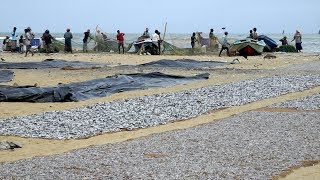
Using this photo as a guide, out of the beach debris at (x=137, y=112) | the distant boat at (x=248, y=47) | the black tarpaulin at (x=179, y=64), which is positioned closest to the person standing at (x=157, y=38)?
the distant boat at (x=248, y=47)

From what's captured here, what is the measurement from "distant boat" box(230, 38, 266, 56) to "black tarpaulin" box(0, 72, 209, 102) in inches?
676

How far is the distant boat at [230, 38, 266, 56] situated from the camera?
117 ft

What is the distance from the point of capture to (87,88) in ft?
50.7

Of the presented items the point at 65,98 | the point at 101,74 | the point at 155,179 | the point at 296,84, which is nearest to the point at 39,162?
the point at 155,179

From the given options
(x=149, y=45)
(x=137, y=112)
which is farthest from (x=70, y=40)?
(x=137, y=112)

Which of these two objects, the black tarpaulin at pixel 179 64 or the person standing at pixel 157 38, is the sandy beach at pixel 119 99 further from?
the person standing at pixel 157 38

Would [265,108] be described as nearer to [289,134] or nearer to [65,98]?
[289,134]

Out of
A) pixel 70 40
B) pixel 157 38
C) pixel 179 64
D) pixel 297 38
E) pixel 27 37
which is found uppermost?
pixel 27 37

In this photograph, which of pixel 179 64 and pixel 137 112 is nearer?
pixel 137 112

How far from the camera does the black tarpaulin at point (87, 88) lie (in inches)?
552

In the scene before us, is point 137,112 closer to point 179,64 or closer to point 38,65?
point 38,65

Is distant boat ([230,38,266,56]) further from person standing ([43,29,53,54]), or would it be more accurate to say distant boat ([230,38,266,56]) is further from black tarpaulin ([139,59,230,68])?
person standing ([43,29,53,54])

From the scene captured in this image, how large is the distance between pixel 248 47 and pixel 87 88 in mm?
22088

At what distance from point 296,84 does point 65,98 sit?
7806 mm
